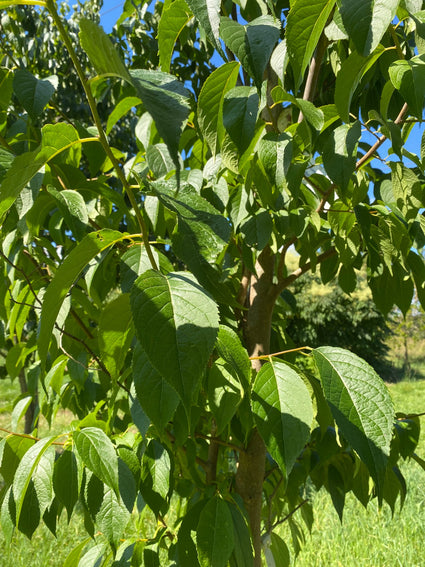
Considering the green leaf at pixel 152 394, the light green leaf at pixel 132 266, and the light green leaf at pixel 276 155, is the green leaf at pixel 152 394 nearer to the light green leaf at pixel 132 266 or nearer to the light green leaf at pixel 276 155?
the light green leaf at pixel 132 266

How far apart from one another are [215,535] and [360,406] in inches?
12.8

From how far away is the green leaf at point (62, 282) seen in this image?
45cm

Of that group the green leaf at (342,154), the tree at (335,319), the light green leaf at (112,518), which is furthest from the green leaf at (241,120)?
the tree at (335,319)

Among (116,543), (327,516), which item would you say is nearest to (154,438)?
(116,543)

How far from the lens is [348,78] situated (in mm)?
503

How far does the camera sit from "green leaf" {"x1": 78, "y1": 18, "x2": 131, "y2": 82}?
32 cm

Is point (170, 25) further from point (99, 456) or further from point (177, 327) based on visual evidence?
point (99, 456)

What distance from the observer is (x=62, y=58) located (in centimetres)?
461

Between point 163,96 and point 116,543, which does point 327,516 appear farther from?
point 163,96

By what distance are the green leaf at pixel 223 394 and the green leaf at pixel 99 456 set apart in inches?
6.0

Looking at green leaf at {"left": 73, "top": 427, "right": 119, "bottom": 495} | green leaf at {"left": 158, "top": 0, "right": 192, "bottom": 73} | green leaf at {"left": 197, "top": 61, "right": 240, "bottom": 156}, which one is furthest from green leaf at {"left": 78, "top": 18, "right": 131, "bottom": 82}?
green leaf at {"left": 73, "top": 427, "right": 119, "bottom": 495}

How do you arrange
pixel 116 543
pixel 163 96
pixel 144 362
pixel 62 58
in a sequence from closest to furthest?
pixel 163 96, pixel 144 362, pixel 116 543, pixel 62 58

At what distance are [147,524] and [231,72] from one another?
136 inches

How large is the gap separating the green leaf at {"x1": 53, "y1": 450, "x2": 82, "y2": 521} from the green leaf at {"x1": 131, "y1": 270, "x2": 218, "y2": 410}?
39 centimetres
